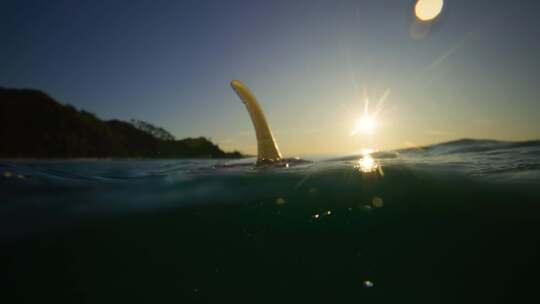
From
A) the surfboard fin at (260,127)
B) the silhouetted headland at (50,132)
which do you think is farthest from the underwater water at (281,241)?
the silhouetted headland at (50,132)

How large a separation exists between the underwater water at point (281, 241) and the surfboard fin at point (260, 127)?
2.43 m

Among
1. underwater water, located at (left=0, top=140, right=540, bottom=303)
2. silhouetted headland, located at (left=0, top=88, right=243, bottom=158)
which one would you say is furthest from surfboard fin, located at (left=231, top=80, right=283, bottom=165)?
silhouetted headland, located at (left=0, top=88, right=243, bottom=158)

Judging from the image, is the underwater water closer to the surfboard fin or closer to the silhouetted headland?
the surfboard fin

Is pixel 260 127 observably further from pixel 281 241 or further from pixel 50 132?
pixel 50 132

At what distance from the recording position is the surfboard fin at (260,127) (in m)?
7.47

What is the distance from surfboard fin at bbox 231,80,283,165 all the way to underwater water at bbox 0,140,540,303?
243 cm

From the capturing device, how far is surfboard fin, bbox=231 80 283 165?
24.5ft

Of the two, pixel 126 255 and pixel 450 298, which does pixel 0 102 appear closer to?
pixel 126 255

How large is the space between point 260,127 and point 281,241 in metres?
4.45

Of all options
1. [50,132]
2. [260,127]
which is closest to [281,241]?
[260,127]

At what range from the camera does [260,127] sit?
7699 mm

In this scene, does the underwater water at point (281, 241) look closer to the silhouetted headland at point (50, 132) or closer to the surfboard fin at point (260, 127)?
the surfboard fin at point (260, 127)

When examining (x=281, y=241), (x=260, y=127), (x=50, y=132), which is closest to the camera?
(x=281, y=241)

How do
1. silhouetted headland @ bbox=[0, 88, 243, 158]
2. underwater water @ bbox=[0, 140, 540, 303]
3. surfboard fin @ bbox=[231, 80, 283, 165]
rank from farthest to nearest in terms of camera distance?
silhouetted headland @ bbox=[0, 88, 243, 158] < surfboard fin @ bbox=[231, 80, 283, 165] < underwater water @ bbox=[0, 140, 540, 303]
